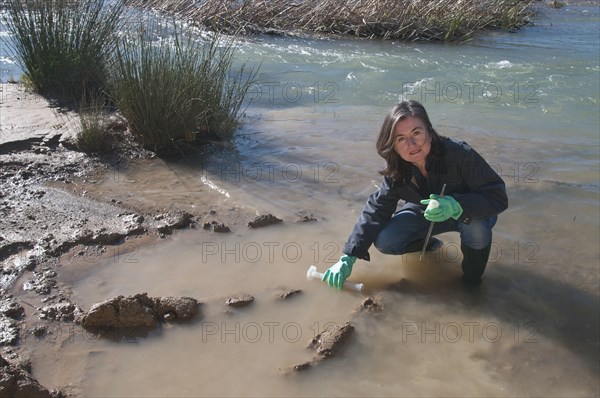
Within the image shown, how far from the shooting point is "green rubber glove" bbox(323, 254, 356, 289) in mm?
3035

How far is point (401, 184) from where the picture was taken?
117 inches

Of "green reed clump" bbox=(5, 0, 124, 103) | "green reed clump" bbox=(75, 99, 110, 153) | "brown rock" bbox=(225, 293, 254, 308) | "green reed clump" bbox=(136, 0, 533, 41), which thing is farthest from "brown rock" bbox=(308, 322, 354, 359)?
"green reed clump" bbox=(136, 0, 533, 41)

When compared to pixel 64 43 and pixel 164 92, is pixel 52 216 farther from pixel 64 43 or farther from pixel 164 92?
pixel 64 43

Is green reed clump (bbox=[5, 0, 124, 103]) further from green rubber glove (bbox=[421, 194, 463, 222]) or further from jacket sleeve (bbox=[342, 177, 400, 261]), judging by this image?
green rubber glove (bbox=[421, 194, 463, 222])

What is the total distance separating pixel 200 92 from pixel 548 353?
3.15m

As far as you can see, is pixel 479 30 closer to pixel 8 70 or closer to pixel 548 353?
pixel 8 70

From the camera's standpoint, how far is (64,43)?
5688 mm

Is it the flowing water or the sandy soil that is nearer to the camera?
the flowing water

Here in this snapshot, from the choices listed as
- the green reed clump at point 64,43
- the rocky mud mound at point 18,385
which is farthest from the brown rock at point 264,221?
the green reed clump at point 64,43

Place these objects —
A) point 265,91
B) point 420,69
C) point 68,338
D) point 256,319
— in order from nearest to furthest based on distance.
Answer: point 68,338 < point 256,319 < point 265,91 < point 420,69

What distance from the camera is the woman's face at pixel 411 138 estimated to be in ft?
9.00

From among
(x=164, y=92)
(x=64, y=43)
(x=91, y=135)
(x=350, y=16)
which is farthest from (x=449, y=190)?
(x=350, y=16)

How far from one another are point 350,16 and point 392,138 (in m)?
8.69

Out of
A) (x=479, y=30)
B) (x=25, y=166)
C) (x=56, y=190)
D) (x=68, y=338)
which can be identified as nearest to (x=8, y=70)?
(x=25, y=166)
